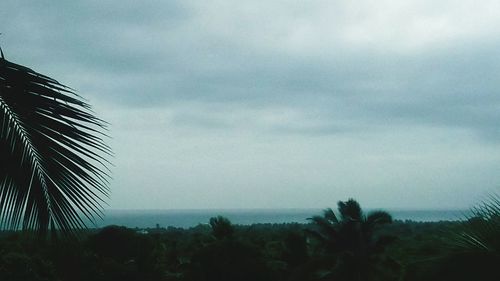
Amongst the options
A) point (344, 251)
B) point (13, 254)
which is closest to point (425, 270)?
point (344, 251)

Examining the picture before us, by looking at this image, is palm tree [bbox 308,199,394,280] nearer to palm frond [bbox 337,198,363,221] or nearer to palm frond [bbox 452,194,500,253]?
palm frond [bbox 337,198,363,221]

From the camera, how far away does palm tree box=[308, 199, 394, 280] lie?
30.9 meters

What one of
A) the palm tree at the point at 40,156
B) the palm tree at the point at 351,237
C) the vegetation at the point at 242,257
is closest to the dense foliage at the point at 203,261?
the vegetation at the point at 242,257

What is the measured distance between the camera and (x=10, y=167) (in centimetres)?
329

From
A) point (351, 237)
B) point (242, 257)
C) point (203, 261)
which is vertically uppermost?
point (351, 237)

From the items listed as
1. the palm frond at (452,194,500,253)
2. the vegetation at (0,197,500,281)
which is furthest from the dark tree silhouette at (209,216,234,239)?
the palm frond at (452,194,500,253)

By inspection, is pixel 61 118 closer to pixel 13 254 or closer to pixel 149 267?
pixel 13 254

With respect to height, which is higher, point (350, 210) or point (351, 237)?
point (350, 210)

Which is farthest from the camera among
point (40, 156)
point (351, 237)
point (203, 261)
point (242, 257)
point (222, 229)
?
point (222, 229)

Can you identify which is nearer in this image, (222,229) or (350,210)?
(350,210)

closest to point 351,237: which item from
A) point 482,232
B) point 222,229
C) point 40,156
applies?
point 222,229

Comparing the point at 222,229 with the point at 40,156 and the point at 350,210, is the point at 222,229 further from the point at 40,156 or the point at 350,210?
the point at 40,156

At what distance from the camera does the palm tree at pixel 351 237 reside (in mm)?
30859

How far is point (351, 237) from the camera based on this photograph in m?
31.2
